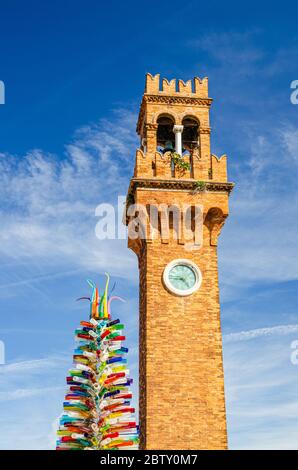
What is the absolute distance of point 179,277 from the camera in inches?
1043

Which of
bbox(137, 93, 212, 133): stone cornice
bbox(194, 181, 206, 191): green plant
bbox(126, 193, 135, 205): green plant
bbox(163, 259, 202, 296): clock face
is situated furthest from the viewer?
bbox(137, 93, 212, 133): stone cornice

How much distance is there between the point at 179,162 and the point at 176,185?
4.34 ft

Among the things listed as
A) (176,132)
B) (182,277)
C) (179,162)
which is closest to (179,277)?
(182,277)

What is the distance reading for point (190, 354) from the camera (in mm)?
25281

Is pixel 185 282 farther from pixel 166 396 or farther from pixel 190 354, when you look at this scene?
pixel 166 396

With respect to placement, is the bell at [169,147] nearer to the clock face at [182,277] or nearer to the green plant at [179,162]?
the green plant at [179,162]

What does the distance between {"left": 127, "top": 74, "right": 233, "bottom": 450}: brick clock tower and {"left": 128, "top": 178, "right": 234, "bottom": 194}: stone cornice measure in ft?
0.14

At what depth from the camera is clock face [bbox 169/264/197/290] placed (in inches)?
1039

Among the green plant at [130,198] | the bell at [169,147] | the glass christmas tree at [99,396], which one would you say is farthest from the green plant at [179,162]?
the glass christmas tree at [99,396]

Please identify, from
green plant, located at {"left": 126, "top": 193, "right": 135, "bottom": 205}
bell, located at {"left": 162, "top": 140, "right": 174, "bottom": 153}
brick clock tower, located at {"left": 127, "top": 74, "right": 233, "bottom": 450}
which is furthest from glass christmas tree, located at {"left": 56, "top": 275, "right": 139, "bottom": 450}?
bell, located at {"left": 162, "top": 140, "right": 174, "bottom": 153}

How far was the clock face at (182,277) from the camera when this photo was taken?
26391 millimetres

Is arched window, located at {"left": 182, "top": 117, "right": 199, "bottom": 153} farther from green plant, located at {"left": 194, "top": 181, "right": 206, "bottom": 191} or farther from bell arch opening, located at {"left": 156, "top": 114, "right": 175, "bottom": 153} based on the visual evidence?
green plant, located at {"left": 194, "top": 181, "right": 206, "bottom": 191}
